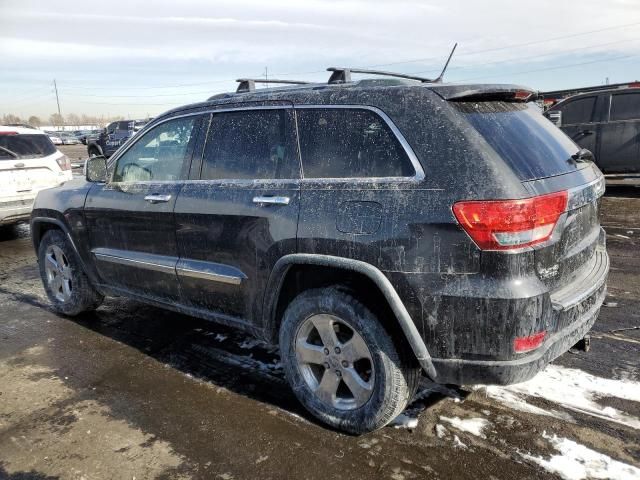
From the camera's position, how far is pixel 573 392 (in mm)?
3232

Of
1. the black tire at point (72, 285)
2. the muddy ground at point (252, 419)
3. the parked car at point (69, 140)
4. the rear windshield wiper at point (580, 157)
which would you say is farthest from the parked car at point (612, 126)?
the parked car at point (69, 140)

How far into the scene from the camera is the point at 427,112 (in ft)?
8.67

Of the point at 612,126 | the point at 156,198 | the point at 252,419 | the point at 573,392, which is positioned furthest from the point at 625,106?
the point at 252,419

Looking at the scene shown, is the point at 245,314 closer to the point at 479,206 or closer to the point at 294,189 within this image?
the point at 294,189

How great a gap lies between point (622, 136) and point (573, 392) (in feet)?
27.3

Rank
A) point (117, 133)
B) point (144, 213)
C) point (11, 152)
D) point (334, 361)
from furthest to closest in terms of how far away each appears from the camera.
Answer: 1. point (117, 133)
2. point (11, 152)
3. point (144, 213)
4. point (334, 361)

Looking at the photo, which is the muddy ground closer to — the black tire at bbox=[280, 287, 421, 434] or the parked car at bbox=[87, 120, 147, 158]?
the black tire at bbox=[280, 287, 421, 434]

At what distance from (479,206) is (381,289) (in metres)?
0.62

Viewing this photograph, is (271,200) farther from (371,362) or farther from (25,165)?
(25,165)

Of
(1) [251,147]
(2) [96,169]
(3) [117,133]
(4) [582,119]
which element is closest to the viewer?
(1) [251,147]

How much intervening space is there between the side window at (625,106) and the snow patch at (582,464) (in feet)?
29.7

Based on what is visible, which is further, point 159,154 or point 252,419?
point 159,154

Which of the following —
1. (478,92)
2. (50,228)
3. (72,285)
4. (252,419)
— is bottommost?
(252,419)

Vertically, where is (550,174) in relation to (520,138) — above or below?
below
